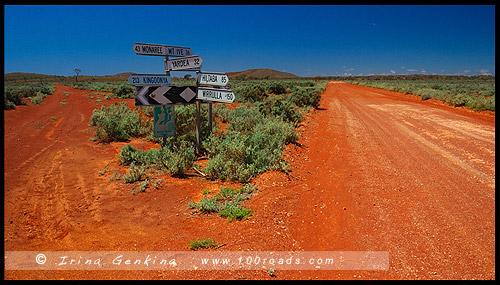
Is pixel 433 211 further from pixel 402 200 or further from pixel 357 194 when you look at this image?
pixel 357 194

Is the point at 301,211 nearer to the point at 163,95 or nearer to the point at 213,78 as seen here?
the point at 213,78

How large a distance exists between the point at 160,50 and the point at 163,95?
1.00 m

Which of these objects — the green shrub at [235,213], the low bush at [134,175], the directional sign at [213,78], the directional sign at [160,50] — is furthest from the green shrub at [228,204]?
the directional sign at [160,50]

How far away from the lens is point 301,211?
4258mm

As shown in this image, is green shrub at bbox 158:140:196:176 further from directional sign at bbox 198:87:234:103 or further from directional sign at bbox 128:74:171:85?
directional sign at bbox 128:74:171:85

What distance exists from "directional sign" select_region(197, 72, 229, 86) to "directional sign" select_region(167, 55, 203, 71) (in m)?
0.27

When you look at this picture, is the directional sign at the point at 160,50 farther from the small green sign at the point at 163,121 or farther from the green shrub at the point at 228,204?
the green shrub at the point at 228,204

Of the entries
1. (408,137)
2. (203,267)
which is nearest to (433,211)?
(203,267)

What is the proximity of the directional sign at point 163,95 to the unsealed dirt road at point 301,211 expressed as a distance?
62.6 inches

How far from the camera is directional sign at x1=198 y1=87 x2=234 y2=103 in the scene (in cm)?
650

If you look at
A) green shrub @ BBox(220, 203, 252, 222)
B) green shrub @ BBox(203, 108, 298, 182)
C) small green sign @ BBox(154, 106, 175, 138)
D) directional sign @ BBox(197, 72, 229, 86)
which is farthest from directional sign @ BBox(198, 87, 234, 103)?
green shrub @ BBox(220, 203, 252, 222)

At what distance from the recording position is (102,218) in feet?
14.1

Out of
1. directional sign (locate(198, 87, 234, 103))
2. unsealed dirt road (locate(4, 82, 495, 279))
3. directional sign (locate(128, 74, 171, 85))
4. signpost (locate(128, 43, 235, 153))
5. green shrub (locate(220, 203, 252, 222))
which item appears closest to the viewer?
unsealed dirt road (locate(4, 82, 495, 279))

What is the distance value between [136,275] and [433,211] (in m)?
3.96
